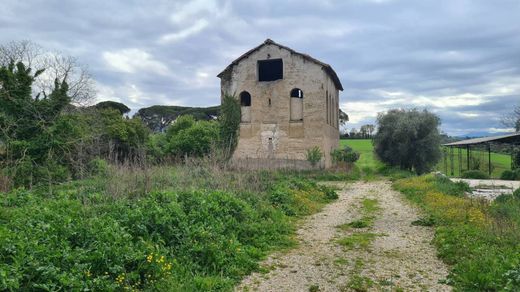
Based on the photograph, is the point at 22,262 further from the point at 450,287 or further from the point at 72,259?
the point at 450,287

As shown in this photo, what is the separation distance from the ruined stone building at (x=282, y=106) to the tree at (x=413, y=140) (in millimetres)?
5997

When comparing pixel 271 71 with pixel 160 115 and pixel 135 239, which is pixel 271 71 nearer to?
pixel 135 239

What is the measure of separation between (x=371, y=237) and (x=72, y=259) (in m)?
6.45

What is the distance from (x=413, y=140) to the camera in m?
29.3

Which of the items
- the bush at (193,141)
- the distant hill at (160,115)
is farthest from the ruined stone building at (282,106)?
the distant hill at (160,115)

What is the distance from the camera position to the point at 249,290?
563 centimetres

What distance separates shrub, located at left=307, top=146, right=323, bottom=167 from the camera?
25734 mm

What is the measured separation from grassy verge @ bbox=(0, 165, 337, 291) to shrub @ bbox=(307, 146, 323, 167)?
15.3 m

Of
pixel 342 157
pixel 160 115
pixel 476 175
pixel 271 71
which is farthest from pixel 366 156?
pixel 160 115

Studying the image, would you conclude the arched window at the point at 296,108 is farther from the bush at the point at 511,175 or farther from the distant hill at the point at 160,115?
the distant hill at the point at 160,115

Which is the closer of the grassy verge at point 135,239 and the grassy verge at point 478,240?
the grassy verge at point 135,239

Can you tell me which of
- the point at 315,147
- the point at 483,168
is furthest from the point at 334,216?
the point at 483,168

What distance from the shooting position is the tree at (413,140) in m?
28.9

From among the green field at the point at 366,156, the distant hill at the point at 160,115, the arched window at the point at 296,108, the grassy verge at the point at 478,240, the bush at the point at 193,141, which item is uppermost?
the distant hill at the point at 160,115
